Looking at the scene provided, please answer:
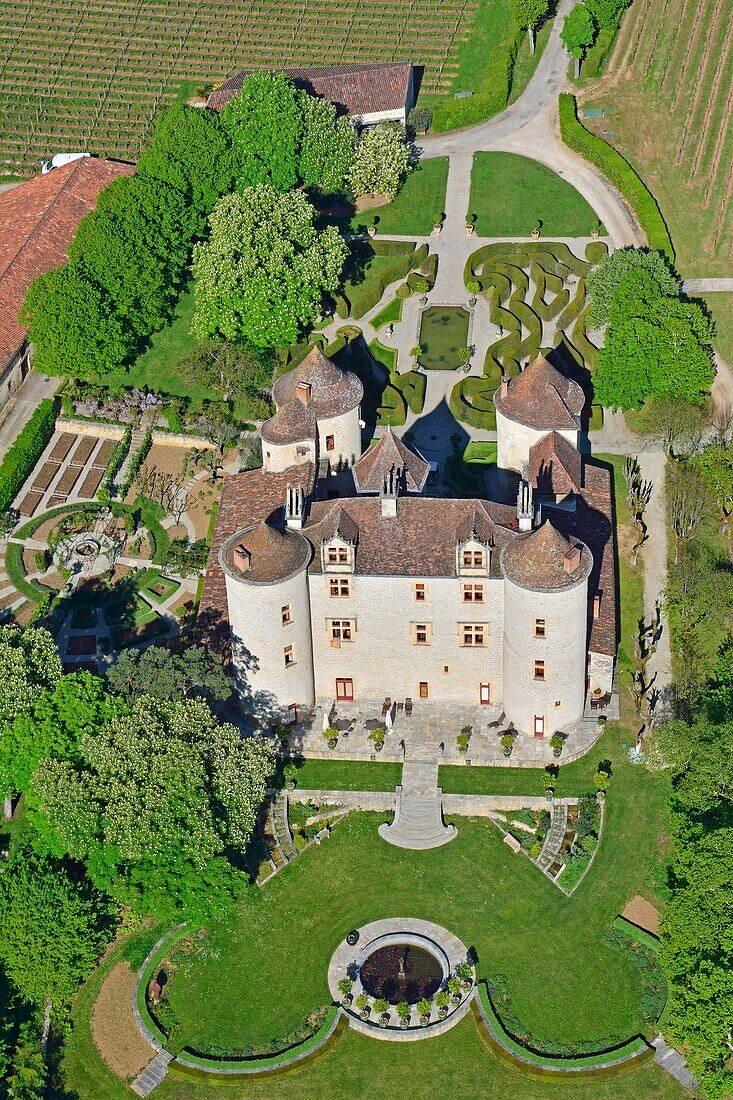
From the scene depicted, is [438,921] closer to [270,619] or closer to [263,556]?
[270,619]

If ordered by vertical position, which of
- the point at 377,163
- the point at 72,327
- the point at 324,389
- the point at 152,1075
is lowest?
the point at 152,1075

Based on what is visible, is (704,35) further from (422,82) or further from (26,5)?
(26,5)

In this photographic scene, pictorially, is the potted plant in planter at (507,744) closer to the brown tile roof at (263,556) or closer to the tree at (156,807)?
the tree at (156,807)

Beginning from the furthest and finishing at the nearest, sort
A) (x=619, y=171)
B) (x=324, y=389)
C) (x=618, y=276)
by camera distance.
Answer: (x=619, y=171), (x=618, y=276), (x=324, y=389)

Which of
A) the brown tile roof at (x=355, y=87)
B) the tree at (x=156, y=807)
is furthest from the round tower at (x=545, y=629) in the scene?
the brown tile roof at (x=355, y=87)

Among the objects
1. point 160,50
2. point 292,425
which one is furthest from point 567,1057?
point 160,50

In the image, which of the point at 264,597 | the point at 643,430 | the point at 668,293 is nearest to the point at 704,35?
the point at 668,293
